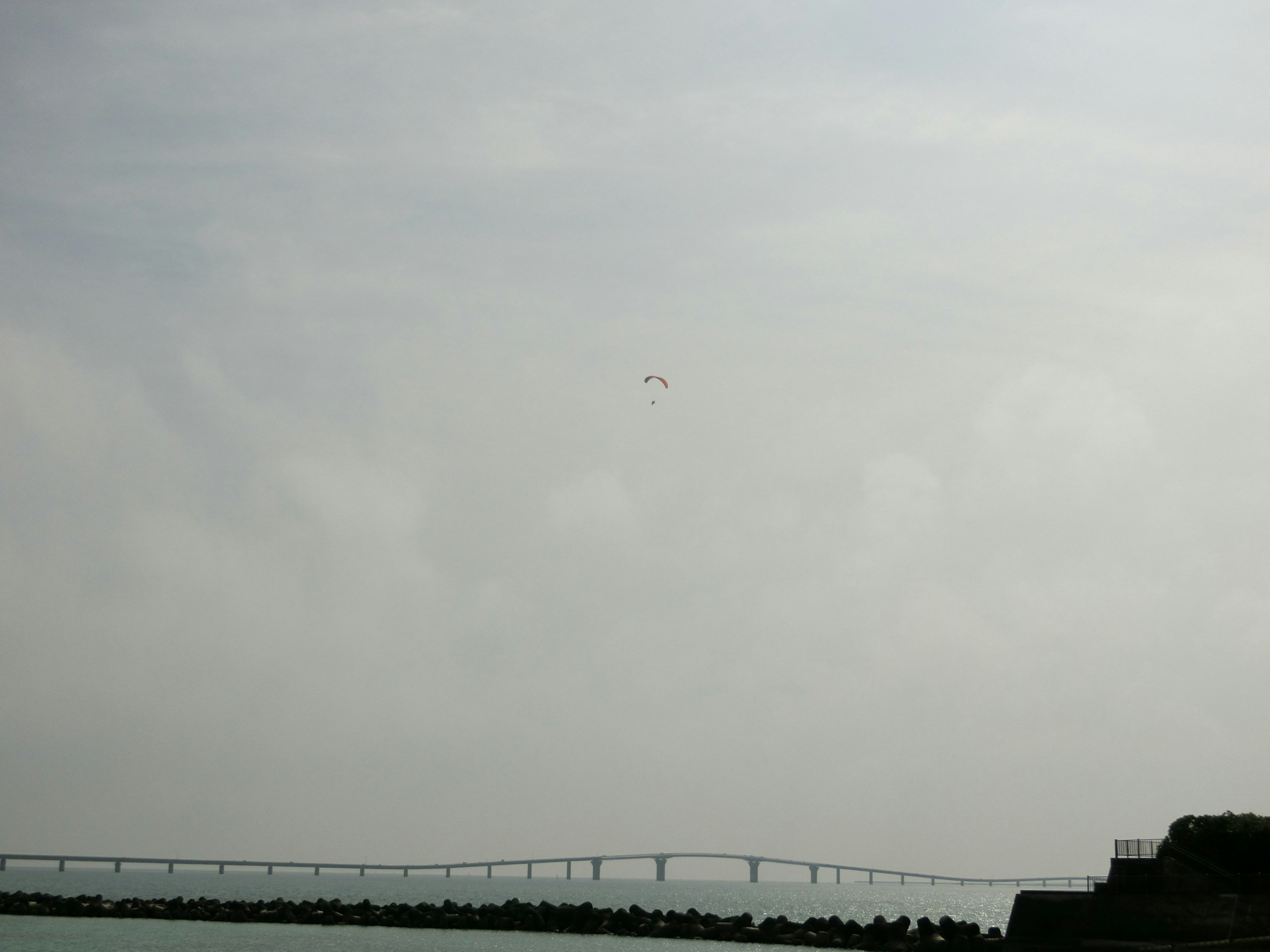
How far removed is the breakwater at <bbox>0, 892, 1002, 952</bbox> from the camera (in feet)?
147

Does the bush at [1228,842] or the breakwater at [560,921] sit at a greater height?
the bush at [1228,842]

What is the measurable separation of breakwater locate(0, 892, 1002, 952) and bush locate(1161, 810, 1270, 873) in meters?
8.67

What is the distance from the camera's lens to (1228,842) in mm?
34312

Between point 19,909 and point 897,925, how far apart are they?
5072 centimetres

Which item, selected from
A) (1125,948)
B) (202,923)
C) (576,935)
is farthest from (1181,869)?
(202,923)

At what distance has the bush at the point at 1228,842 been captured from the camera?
33688 millimetres

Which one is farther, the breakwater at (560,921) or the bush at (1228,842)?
the breakwater at (560,921)

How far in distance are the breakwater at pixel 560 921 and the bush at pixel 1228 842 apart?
8.67 meters

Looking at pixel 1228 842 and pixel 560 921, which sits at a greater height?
pixel 1228 842

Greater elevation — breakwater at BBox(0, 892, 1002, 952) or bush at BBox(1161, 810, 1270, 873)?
bush at BBox(1161, 810, 1270, 873)

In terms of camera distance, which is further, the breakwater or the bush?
the breakwater

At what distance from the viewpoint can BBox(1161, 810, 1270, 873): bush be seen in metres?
33.7

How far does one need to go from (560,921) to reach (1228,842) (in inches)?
1432

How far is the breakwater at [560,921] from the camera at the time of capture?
44.9 meters
